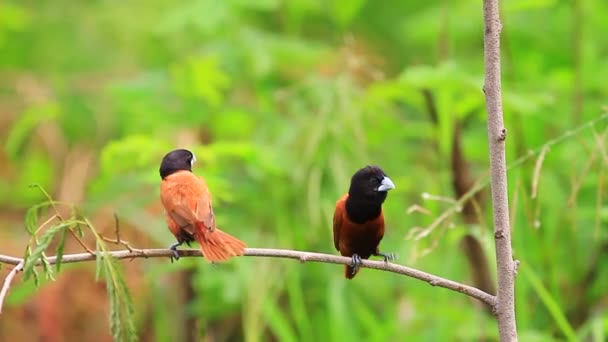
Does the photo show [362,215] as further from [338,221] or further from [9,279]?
[9,279]

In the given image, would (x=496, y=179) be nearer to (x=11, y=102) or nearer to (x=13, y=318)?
(x=13, y=318)

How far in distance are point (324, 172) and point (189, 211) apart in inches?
94.6

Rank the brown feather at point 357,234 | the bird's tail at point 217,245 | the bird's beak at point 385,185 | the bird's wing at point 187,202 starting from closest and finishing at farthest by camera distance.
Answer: the bird's tail at point 217,245
the bird's wing at point 187,202
the bird's beak at point 385,185
the brown feather at point 357,234

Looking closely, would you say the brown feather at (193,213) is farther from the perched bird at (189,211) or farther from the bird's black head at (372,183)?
the bird's black head at (372,183)

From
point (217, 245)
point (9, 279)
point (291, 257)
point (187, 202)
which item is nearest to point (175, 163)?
point (187, 202)

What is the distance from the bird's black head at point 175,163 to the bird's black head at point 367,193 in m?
0.49

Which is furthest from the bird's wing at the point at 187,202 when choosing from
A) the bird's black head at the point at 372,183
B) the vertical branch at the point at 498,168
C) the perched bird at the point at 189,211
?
the vertical branch at the point at 498,168

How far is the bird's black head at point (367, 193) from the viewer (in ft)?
9.28

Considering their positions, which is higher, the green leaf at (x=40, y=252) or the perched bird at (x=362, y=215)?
the perched bird at (x=362, y=215)

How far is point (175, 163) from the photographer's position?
114 inches

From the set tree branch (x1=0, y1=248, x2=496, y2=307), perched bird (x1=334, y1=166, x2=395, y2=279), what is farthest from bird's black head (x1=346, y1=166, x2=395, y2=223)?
tree branch (x1=0, y1=248, x2=496, y2=307)

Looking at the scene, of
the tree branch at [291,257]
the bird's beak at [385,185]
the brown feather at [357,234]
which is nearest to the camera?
the tree branch at [291,257]

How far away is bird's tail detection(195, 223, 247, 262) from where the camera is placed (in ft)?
7.96

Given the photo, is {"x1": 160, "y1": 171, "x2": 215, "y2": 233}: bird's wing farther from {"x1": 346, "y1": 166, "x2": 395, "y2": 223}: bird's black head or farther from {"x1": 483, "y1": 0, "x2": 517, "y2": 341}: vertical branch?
{"x1": 483, "y1": 0, "x2": 517, "y2": 341}: vertical branch
